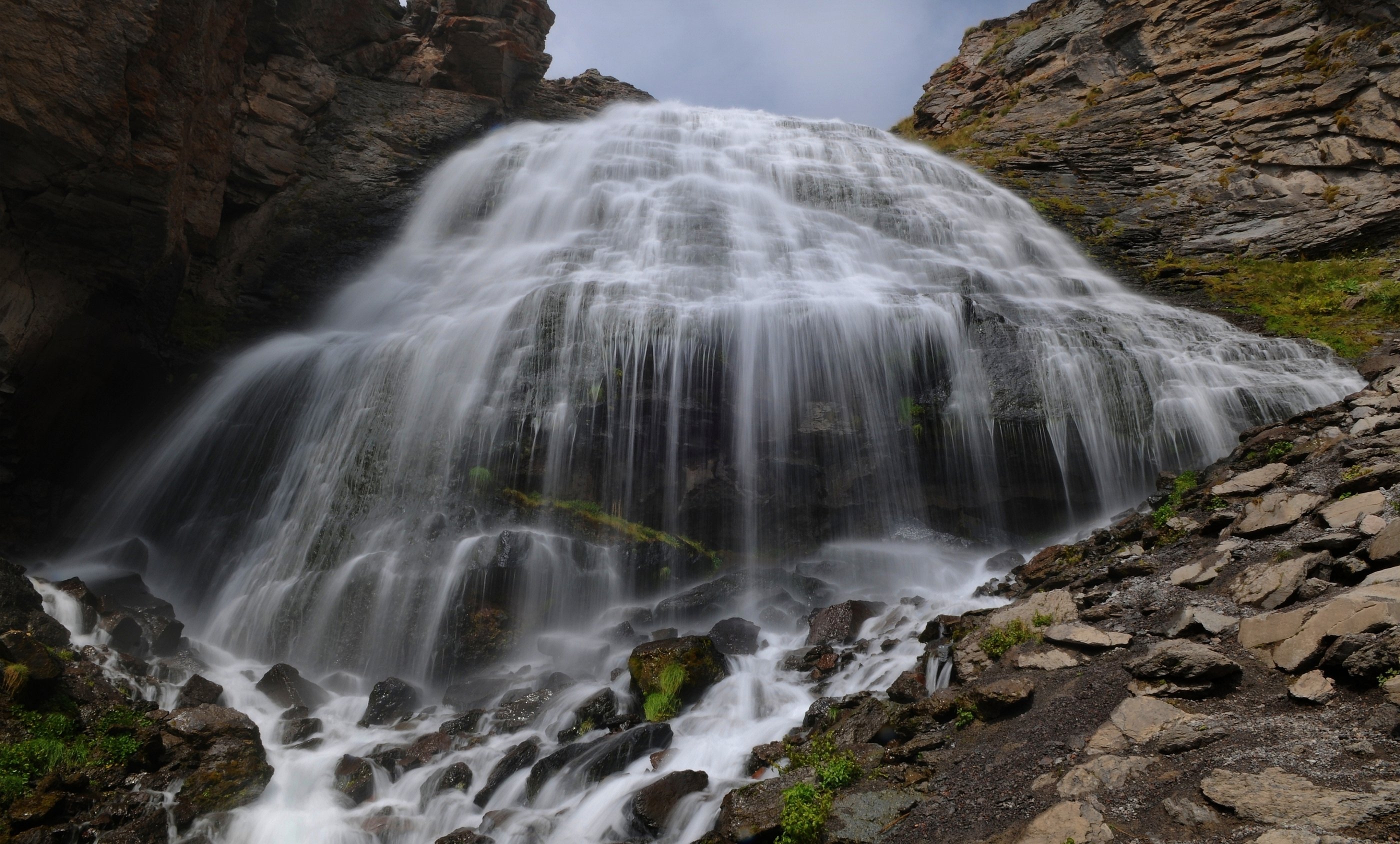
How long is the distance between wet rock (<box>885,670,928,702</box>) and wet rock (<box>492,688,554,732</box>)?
4.31 meters

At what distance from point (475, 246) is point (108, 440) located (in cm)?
946

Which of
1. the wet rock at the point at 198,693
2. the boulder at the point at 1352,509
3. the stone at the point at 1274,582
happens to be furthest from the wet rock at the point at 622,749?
the boulder at the point at 1352,509

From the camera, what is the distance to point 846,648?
8.97 m

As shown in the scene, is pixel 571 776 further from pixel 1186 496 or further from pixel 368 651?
pixel 1186 496

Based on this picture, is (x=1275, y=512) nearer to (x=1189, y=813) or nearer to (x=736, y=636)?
(x=1189, y=813)

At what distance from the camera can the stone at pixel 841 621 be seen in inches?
371

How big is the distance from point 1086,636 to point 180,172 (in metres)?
16.1

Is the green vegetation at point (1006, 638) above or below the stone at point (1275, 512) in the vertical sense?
below

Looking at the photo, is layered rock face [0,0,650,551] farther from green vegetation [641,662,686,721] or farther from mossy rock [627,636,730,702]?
green vegetation [641,662,686,721]

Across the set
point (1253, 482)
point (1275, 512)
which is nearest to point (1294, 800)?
point (1275, 512)

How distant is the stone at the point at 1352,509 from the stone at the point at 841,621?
4982 millimetres

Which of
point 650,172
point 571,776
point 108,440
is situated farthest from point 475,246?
point 571,776

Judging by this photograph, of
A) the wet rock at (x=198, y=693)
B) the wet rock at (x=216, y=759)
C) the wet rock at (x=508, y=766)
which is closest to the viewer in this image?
the wet rock at (x=216, y=759)

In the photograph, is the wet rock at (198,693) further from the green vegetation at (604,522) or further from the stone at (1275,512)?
the stone at (1275,512)
